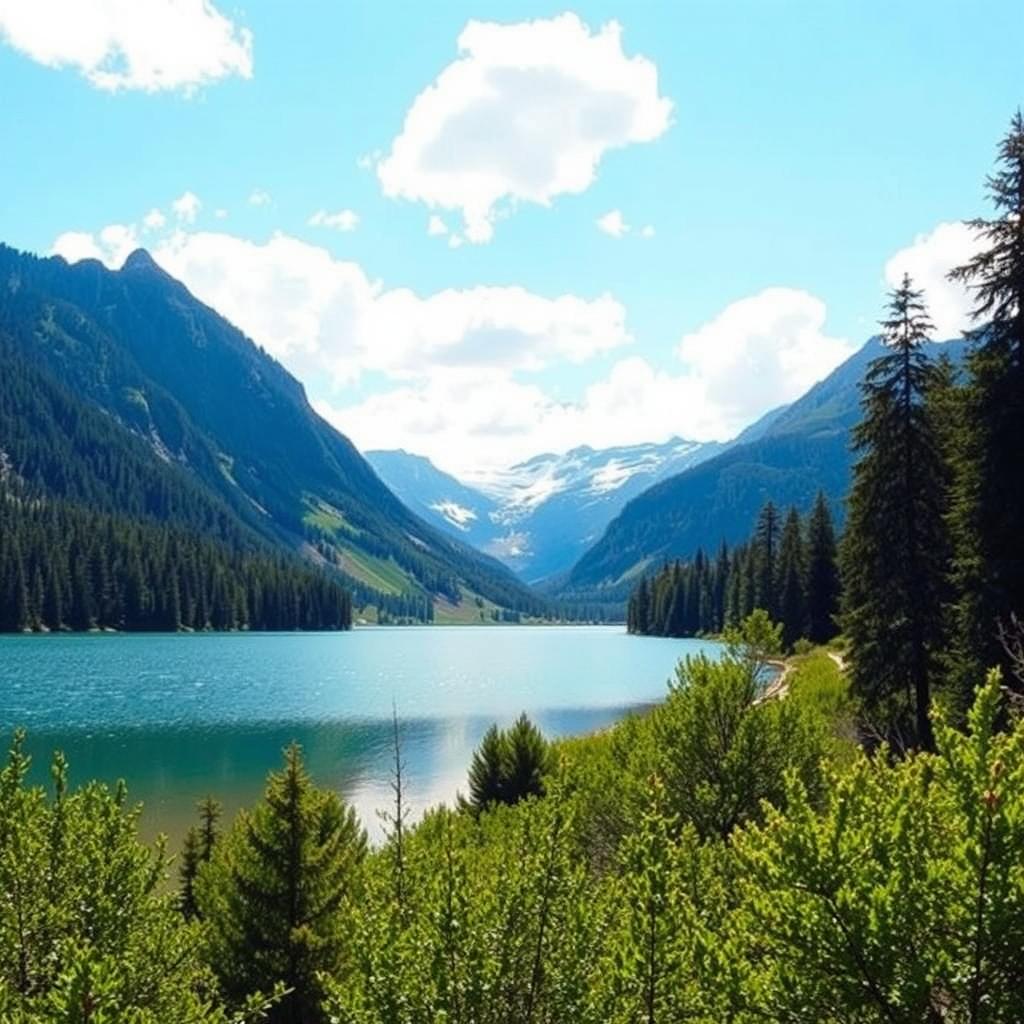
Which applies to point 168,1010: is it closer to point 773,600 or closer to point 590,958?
point 590,958

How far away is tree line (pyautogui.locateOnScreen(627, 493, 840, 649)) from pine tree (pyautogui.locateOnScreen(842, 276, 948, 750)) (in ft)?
17.6

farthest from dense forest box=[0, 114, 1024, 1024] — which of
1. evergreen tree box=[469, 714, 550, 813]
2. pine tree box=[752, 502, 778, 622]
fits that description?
pine tree box=[752, 502, 778, 622]

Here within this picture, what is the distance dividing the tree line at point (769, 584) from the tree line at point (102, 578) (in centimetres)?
9000

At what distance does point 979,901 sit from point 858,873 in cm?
64

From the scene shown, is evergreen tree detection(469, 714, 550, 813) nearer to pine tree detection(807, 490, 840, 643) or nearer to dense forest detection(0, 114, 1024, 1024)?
dense forest detection(0, 114, 1024, 1024)

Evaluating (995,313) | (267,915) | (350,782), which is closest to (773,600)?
(350,782)

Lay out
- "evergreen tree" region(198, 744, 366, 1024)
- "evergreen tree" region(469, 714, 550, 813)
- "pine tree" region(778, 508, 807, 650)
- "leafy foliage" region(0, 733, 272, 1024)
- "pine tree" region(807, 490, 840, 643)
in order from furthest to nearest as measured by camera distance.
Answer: "pine tree" region(778, 508, 807, 650) → "pine tree" region(807, 490, 840, 643) → "evergreen tree" region(469, 714, 550, 813) → "evergreen tree" region(198, 744, 366, 1024) → "leafy foliage" region(0, 733, 272, 1024)

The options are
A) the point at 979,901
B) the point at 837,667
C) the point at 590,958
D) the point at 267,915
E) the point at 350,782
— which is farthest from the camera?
the point at 837,667

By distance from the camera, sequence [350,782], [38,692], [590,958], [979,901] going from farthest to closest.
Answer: [38,692], [350,782], [590,958], [979,901]

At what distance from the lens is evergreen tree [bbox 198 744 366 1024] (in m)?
14.3

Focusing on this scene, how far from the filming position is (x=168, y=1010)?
755 centimetres

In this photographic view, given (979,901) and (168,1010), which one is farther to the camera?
(168,1010)

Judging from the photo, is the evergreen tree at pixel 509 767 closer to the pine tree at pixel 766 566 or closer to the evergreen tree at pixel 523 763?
the evergreen tree at pixel 523 763

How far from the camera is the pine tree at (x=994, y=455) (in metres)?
25.8
